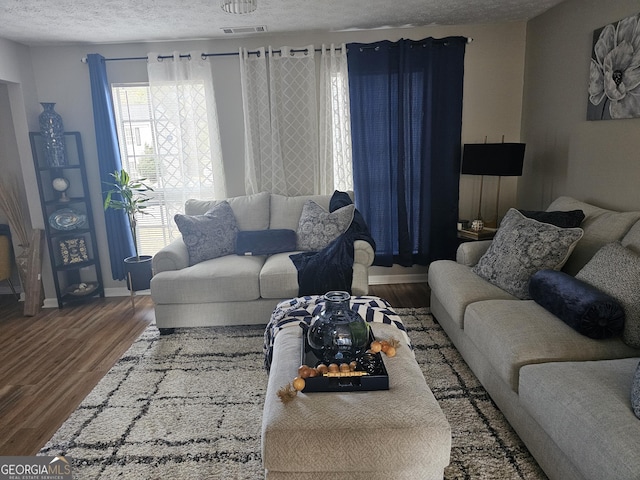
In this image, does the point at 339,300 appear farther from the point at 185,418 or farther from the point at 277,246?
the point at 277,246

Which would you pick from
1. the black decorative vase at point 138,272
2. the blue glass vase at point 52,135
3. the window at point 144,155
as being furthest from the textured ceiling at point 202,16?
the black decorative vase at point 138,272

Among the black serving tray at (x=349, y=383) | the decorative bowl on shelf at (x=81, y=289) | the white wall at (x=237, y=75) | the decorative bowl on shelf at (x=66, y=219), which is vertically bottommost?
the decorative bowl on shelf at (x=81, y=289)

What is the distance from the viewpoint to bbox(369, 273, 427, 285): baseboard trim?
436 cm

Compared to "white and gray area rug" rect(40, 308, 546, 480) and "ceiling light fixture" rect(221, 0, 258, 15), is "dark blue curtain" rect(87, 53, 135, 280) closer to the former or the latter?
"white and gray area rug" rect(40, 308, 546, 480)

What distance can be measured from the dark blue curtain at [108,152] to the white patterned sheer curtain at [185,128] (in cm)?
38

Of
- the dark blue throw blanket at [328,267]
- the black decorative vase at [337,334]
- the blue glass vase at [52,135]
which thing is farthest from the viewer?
the blue glass vase at [52,135]

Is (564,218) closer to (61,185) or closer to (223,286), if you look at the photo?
(223,286)

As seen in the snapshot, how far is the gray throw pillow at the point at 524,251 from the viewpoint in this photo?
2455 mm

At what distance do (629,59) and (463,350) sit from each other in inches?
79.4

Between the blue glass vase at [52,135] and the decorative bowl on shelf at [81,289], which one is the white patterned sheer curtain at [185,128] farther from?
the decorative bowl on shelf at [81,289]

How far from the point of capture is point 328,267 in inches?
123

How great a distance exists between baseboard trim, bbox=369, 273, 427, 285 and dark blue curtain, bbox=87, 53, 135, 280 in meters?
2.41

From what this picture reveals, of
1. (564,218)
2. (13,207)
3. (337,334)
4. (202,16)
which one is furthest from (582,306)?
(13,207)

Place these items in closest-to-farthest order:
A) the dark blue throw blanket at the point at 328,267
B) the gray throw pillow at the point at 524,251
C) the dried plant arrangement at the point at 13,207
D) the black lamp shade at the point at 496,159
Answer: the gray throw pillow at the point at 524,251 → the dark blue throw blanket at the point at 328,267 → the black lamp shade at the point at 496,159 → the dried plant arrangement at the point at 13,207
